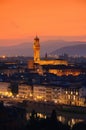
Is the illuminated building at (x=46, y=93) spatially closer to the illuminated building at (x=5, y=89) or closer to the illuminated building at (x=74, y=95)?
the illuminated building at (x=74, y=95)

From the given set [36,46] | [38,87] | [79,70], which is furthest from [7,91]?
[36,46]

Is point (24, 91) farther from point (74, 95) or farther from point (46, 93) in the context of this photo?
point (74, 95)

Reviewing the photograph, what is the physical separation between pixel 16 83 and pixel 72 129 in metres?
20.2

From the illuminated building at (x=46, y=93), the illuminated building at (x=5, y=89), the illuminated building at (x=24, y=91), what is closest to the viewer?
the illuminated building at (x=46, y=93)

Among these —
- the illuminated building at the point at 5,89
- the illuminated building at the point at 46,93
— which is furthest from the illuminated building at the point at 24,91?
the illuminated building at the point at 5,89

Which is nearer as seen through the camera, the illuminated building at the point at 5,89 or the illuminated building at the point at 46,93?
the illuminated building at the point at 46,93

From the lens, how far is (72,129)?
14531mm

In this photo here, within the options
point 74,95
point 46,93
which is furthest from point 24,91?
point 74,95

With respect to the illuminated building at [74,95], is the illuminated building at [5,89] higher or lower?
lower

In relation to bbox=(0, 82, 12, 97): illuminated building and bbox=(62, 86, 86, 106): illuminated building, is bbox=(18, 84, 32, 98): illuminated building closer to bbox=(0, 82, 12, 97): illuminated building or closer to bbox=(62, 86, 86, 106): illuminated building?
bbox=(0, 82, 12, 97): illuminated building

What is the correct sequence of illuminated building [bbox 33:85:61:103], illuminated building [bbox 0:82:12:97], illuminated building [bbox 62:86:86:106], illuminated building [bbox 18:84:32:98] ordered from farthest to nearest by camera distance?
illuminated building [bbox 0:82:12:97]
illuminated building [bbox 18:84:32:98]
illuminated building [bbox 33:85:61:103]
illuminated building [bbox 62:86:86:106]

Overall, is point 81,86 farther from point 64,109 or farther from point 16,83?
point 64,109

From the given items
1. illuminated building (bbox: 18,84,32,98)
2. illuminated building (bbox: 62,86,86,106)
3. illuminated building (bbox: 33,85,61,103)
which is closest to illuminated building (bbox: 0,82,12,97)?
illuminated building (bbox: 18,84,32,98)

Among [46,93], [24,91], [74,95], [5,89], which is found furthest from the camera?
[5,89]
